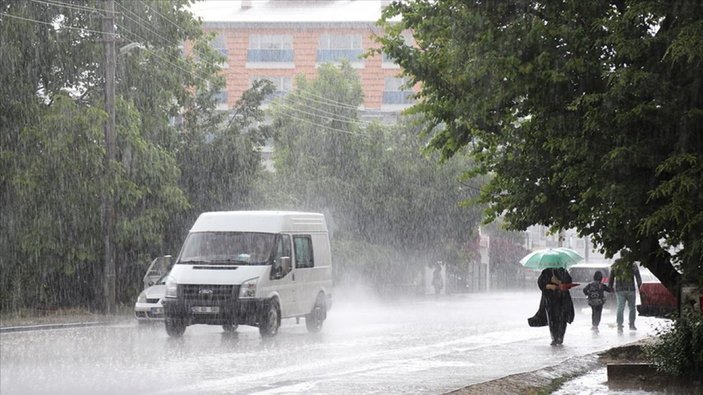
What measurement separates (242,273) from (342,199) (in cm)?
3131

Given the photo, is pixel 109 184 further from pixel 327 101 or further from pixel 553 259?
pixel 327 101

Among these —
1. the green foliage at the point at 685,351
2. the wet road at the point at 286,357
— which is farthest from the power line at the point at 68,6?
the green foliage at the point at 685,351

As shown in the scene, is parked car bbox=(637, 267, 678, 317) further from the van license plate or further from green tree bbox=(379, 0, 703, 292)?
green tree bbox=(379, 0, 703, 292)

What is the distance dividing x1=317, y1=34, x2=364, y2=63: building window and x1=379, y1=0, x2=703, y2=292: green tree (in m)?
71.8

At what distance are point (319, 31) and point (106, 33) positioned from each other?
178 feet

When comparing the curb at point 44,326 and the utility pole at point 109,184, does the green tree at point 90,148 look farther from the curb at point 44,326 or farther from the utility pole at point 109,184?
the curb at point 44,326

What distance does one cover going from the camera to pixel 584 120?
13.7m

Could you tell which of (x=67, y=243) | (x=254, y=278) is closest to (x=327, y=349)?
(x=254, y=278)

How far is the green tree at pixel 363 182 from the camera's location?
2120 inches

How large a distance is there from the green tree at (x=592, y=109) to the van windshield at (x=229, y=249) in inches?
304

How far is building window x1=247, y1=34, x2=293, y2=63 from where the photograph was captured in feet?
292

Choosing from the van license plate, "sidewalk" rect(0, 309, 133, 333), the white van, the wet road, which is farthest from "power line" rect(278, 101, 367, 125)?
the van license plate

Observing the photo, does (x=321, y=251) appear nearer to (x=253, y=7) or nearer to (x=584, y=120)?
(x=584, y=120)

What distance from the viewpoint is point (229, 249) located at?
23484 mm
